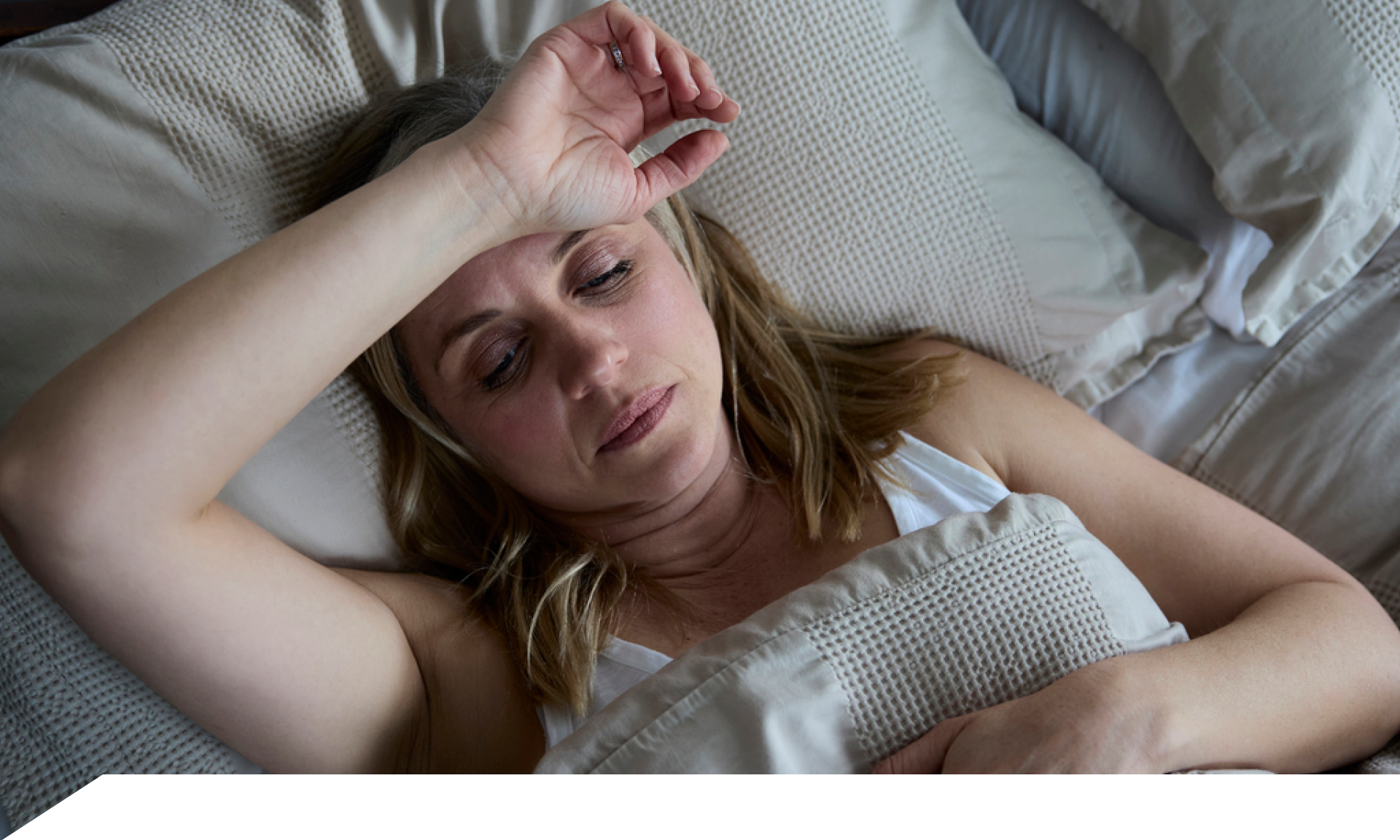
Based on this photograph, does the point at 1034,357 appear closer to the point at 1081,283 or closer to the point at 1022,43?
the point at 1081,283

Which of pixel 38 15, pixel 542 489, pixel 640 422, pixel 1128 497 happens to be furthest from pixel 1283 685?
pixel 38 15

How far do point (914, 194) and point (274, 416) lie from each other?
86 cm

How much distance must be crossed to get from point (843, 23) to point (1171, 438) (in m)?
0.77

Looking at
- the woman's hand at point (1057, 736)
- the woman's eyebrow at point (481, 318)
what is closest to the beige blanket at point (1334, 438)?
the woman's hand at point (1057, 736)

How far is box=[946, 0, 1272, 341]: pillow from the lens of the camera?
1.34 metres

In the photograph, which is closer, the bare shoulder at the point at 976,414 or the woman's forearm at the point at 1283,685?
the woman's forearm at the point at 1283,685

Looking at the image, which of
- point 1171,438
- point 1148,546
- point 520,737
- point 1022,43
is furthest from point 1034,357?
point 520,737

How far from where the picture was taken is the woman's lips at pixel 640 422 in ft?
3.28

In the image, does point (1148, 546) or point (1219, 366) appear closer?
point (1148, 546)

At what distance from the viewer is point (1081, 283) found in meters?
1.31

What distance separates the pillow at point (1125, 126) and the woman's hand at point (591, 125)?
0.67 metres

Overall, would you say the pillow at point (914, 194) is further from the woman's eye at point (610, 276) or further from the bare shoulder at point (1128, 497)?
the woman's eye at point (610, 276)

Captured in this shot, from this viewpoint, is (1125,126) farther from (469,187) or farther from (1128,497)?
(469,187)

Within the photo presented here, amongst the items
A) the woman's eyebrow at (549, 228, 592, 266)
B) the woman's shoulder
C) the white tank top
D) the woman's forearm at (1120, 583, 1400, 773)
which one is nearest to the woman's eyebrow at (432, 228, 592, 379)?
the woman's eyebrow at (549, 228, 592, 266)
